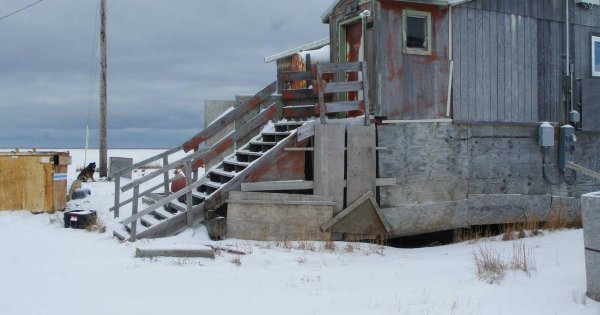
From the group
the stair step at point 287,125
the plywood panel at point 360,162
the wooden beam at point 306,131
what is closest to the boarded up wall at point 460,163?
the plywood panel at point 360,162

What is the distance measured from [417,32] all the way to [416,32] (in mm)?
23

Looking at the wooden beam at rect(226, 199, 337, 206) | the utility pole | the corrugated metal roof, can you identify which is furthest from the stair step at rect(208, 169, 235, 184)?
the utility pole

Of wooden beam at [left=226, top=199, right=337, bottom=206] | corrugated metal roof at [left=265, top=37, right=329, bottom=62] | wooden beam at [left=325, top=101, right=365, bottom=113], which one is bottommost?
wooden beam at [left=226, top=199, right=337, bottom=206]

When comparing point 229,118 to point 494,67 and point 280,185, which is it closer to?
point 280,185

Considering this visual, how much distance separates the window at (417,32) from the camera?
1153cm

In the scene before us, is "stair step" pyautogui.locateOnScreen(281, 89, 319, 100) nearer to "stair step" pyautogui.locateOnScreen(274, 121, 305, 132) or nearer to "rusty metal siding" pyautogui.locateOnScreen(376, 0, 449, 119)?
"stair step" pyautogui.locateOnScreen(274, 121, 305, 132)

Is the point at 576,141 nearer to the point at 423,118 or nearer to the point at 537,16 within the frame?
the point at 537,16

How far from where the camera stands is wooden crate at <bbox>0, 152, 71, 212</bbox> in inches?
505

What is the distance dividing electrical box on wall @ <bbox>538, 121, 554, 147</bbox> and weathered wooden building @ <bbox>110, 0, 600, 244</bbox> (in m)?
0.05

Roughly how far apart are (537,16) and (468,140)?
353cm

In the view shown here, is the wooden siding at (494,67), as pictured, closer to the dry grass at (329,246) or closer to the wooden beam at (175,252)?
the dry grass at (329,246)

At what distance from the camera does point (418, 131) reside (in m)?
11.5

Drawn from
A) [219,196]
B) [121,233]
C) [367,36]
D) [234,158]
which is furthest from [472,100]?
[121,233]

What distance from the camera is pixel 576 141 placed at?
44.8 ft
